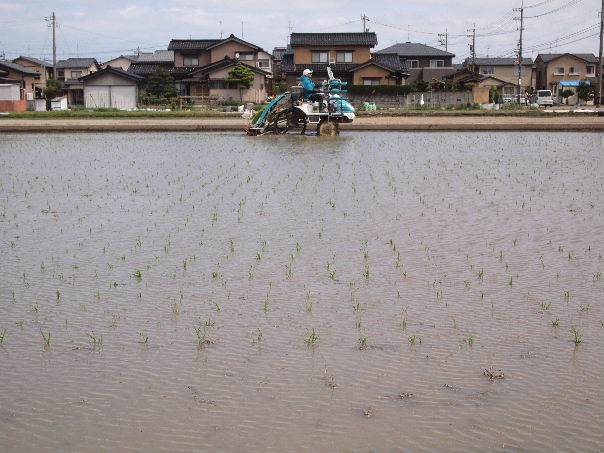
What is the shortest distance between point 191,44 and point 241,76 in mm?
8149

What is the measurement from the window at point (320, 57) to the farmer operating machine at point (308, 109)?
91.6ft

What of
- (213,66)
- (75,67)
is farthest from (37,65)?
(213,66)

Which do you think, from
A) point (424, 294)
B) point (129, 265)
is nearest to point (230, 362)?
point (424, 294)

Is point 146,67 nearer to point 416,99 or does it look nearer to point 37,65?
point 37,65

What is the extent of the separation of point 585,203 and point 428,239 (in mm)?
3133

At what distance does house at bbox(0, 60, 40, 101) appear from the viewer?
43.2 metres

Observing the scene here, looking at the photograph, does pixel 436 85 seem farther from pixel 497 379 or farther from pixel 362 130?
pixel 497 379

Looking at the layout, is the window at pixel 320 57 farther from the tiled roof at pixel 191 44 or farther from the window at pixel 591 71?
the window at pixel 591 71

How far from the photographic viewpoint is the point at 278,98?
69.8ft

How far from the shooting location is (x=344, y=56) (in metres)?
48.9

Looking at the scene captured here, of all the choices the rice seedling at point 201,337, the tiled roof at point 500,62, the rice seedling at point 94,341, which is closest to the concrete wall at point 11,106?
the tiled roof at point 500,62

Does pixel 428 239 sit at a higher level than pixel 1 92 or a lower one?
lower

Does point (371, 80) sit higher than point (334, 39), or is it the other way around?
point (334, 39)

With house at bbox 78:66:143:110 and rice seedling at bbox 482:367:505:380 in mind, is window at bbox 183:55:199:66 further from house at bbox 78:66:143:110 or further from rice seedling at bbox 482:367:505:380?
rice seedling at bbox 482:367:505:380
